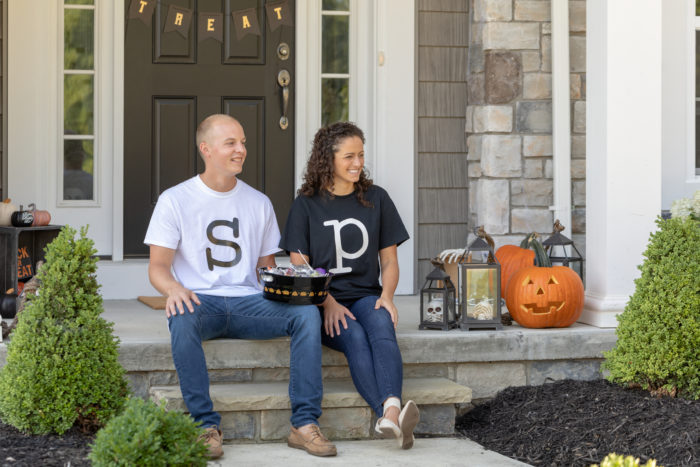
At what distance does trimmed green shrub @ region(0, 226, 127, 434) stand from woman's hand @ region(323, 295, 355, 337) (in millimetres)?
778

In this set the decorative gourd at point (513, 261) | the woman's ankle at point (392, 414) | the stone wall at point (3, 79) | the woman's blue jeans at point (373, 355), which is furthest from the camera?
the stone wall at point (3, 79)

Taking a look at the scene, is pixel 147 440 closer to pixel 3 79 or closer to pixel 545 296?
pixel 545 296

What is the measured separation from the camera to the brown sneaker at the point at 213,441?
3.12m

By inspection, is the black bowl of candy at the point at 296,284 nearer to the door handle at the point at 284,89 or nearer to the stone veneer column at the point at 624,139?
the stone veneer column at the point at 624,139

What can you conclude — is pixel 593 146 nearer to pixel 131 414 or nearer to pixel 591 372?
pixel 591 372

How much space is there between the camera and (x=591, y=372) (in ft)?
13.2

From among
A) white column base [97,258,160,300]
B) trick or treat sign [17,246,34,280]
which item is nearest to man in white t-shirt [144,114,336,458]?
trick or treat sign [17,246,34,280]

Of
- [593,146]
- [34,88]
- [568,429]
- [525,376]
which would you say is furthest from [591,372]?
[34,88]

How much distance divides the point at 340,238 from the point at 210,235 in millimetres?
498

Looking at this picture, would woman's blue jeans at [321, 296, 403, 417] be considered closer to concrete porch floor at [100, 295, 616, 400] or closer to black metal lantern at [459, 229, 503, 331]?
concrete porch floor at [100, 295, 616, 400]

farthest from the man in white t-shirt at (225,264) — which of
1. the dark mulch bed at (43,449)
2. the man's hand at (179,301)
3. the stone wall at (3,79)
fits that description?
the stone wall at (3,79)

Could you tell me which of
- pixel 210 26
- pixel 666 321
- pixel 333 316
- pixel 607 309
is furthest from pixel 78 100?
pixel 666 321

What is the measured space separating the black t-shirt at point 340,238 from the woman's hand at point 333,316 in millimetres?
137

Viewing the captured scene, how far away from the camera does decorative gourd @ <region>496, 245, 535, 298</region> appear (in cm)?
434
